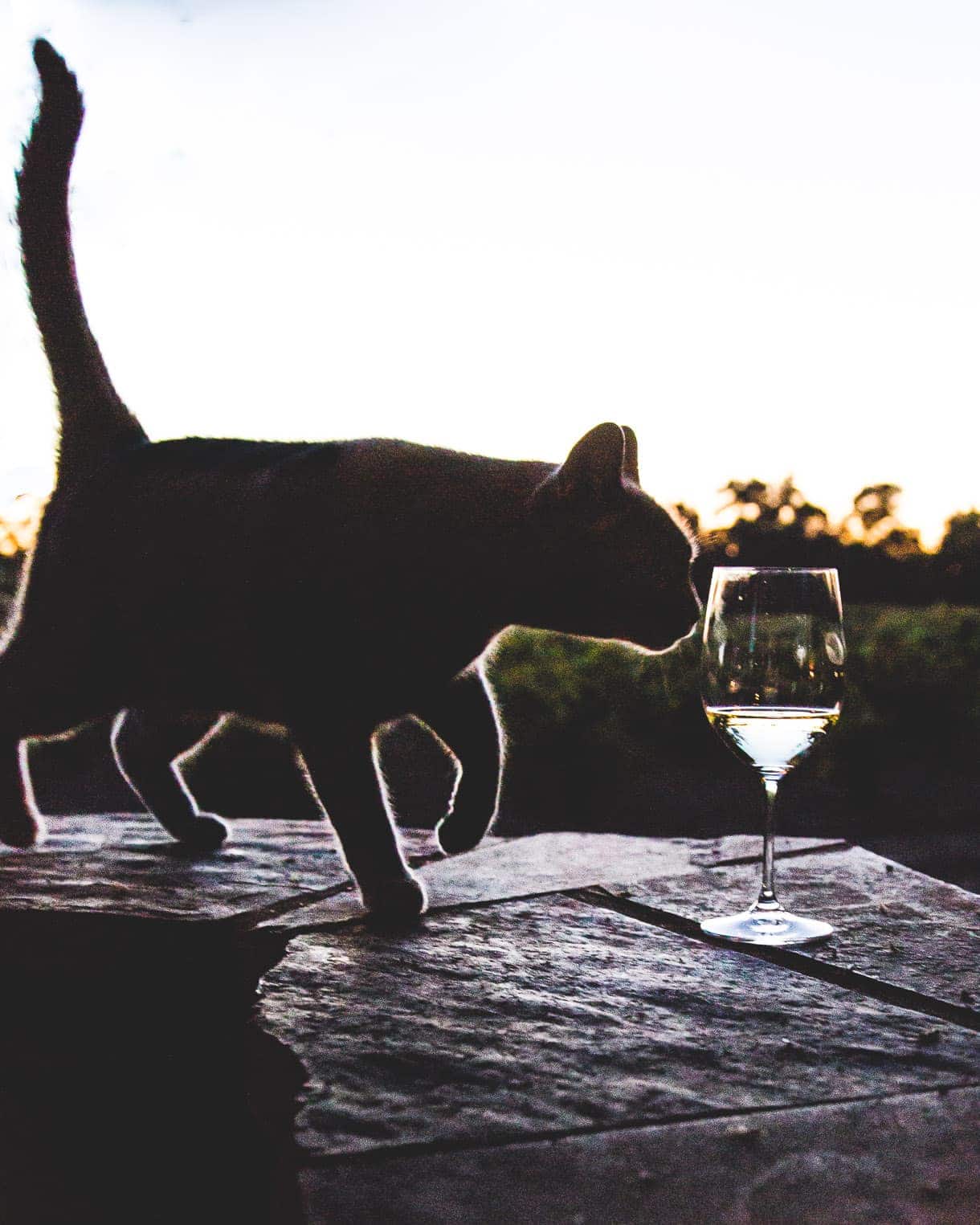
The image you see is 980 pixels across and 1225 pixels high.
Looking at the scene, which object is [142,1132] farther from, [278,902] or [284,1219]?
[278,902]

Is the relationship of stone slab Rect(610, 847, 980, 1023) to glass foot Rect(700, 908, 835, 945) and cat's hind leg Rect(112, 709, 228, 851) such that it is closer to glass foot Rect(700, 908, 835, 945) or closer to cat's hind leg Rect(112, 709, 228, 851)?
glass foot Rect(700, 908, 835, 945)

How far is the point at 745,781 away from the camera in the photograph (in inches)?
221

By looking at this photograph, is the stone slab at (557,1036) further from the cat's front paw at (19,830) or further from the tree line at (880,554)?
the tree line at (880,554)

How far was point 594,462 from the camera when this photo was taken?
1692mm

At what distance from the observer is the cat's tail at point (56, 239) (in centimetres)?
208

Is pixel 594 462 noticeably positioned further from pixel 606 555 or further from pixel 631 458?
pixel 631 458

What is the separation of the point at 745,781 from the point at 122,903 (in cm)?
454

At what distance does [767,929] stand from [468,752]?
74cm

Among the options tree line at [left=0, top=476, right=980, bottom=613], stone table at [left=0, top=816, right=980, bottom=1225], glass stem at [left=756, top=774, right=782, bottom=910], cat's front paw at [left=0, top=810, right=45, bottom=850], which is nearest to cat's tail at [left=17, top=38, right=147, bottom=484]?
cat's front paw at [left=0, top=810, right=45, bottom=850]

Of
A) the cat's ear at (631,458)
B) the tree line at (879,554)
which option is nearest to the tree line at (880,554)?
the tree line at (879,554)

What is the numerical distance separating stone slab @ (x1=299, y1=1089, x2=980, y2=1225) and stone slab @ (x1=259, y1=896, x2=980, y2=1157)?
28mm

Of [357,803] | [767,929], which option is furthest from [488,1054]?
[357,803]

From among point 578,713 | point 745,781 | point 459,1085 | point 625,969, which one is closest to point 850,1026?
point 625,969

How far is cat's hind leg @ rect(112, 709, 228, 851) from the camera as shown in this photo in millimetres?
2066
